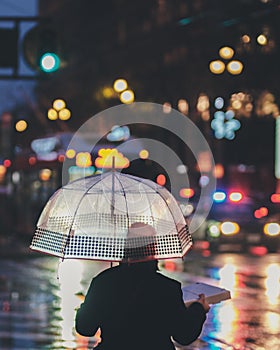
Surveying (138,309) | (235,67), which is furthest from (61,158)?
(138,309)

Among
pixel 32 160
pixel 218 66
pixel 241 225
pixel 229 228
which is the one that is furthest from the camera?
pixel 32 160

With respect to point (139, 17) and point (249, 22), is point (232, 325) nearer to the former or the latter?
point (249, 22)

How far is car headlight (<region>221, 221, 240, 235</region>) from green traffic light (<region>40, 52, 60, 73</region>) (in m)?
11.4

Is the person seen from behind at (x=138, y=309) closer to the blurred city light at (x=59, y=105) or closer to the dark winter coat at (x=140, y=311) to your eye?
the dark winter coat at (x=140, y=311)

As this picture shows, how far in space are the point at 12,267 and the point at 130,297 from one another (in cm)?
1624

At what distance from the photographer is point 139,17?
2021 inches

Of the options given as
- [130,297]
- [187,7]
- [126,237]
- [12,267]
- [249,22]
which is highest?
[187,7]

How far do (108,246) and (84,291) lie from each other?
415 inches

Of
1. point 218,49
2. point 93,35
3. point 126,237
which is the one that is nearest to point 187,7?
point 93,35

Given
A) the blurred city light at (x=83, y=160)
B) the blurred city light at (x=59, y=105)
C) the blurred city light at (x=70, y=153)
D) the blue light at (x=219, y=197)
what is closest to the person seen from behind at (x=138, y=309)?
the blue light at (x=219, y=197)

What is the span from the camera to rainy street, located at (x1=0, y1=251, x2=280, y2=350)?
10.8 metres

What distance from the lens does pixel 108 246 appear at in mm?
4918

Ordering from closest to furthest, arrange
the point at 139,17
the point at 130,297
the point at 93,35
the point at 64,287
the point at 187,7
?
the point at 130,297, the point at 64,287, the point at 187,7, the point at 139,17, the point at 93,35

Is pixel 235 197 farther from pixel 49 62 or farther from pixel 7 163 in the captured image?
pixel 7 163
